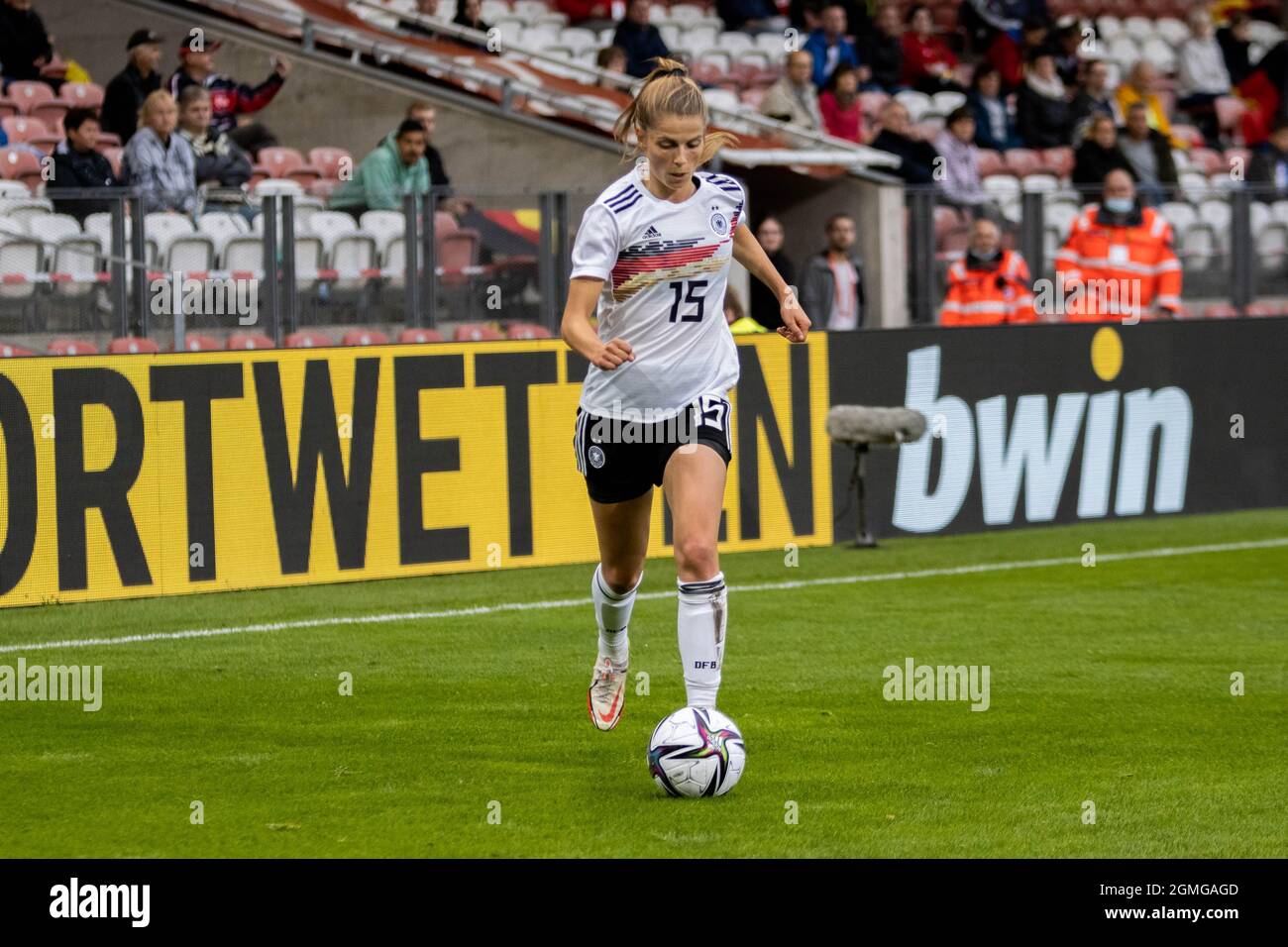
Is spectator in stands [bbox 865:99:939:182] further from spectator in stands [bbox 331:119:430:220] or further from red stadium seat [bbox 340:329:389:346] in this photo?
red stadium seat [bbox 340:329:389:346]

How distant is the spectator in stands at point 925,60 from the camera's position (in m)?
22.4

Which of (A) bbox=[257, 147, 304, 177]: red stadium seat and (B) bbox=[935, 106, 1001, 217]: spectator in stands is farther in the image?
(B) bbox=[935, 106, 1001, 217]: spectator in stands

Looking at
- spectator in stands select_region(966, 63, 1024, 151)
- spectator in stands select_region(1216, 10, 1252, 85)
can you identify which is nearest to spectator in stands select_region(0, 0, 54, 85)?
spectator in stands select_region(966, 63, 1024, 151)

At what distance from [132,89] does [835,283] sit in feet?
17.5

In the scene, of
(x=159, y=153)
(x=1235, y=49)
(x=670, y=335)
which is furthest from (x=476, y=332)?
(x=1235, y=49)

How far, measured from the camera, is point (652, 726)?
8.59 meters

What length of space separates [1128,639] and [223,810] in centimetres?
540

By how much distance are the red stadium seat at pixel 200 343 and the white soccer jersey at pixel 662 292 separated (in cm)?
563

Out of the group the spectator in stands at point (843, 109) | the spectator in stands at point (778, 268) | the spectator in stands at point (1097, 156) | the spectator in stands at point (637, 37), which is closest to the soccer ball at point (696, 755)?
the spectator in stands at point (778, 268)

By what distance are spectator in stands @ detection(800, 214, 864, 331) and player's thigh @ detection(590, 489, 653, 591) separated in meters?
7.90

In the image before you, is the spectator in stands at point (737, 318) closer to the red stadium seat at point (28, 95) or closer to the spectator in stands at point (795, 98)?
the spectator in stands at point (795, 98)

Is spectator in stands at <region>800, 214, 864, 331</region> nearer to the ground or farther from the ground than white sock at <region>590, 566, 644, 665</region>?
farther from the ground

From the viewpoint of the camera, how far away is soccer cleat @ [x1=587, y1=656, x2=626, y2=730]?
8.16 meters

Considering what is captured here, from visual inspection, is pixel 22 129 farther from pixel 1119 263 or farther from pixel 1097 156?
pixel 1097 156
